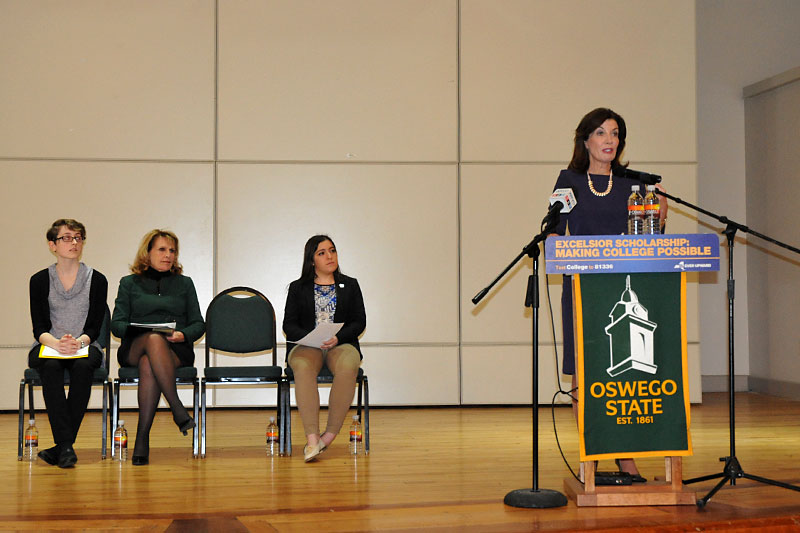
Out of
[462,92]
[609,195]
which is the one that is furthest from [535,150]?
[609,195]

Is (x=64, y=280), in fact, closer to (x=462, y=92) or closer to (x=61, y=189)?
(x=61, y=189)

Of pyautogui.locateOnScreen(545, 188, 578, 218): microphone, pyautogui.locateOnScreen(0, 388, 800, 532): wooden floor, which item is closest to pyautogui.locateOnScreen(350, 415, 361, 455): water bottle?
pyautogui.locateOnScreen(0, 388, 800, 532): wooden floor

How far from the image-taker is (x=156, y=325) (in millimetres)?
4520

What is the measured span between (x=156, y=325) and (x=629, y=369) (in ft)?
8.42

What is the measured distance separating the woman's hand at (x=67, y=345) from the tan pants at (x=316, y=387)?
3.71 ft

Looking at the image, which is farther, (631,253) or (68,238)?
(68,238)

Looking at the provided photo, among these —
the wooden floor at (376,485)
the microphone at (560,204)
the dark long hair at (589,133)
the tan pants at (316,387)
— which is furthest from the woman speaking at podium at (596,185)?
the tan pants at (316,387)

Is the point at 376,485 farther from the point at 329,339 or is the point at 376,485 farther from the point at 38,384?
the point at 38,384

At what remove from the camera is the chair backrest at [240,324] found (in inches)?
202

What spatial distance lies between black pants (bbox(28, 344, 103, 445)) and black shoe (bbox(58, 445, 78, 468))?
0.04 m

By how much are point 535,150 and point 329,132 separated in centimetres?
167

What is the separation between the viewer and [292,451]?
15.3ft

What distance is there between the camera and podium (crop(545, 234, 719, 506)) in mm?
3105

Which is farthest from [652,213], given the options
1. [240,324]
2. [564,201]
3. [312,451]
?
[240,324]
